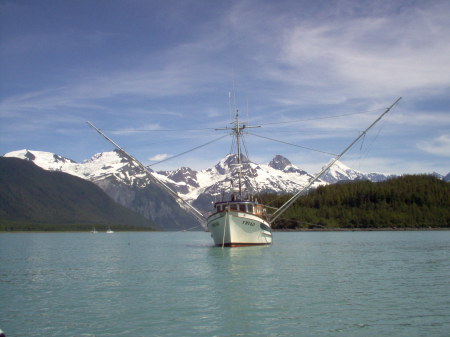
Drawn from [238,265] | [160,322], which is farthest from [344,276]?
[160,322]

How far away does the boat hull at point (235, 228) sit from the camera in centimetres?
6271

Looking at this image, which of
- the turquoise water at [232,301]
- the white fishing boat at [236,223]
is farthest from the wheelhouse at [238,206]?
the turquoise water at [232,301]

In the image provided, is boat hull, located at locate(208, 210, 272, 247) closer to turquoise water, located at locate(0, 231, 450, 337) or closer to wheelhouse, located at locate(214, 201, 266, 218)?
wheelhouse, located at locate(214, 201, 266, 218)

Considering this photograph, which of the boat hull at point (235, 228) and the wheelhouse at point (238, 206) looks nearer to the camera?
the boat hull at point (235, 228)

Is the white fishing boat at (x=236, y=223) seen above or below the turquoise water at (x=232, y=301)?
above

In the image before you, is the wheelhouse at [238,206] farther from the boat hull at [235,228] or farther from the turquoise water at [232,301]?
the turquoise water at [232,301]


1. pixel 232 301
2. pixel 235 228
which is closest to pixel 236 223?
pixel 235 228

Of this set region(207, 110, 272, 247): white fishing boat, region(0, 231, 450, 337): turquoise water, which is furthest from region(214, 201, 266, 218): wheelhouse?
region(0, 231, 450, 337): turquoise water

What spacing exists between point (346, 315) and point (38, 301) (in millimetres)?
18603

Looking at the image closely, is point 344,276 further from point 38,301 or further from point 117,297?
point 38,301

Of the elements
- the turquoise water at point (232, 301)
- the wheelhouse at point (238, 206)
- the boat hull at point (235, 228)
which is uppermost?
the wheelhouse at point (238, 206)

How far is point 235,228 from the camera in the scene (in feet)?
210

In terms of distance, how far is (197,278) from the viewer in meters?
37.9

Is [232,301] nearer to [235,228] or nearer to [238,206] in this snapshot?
[235,228]
